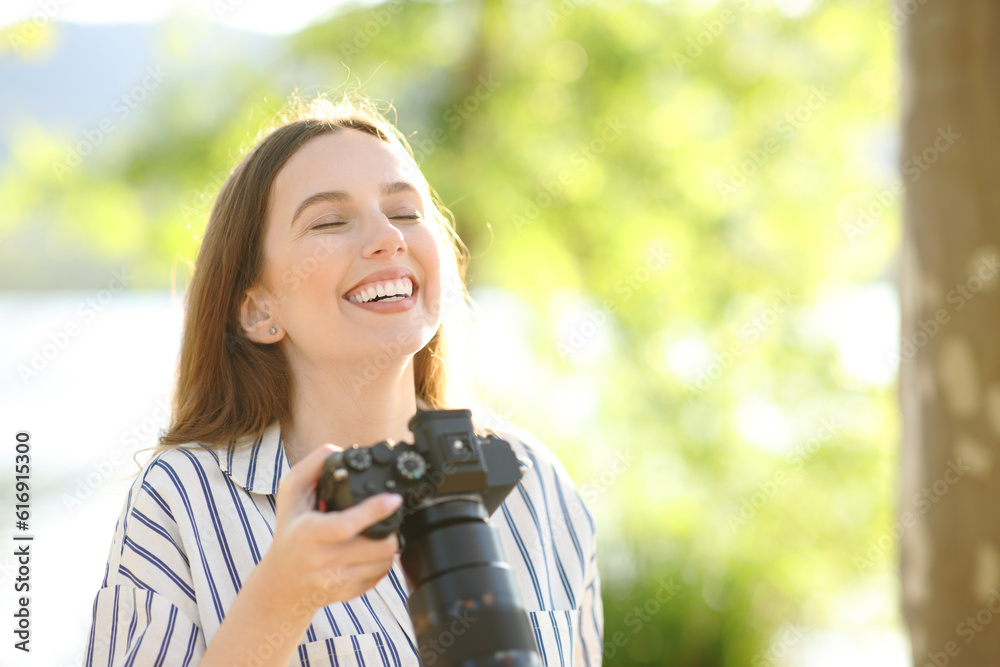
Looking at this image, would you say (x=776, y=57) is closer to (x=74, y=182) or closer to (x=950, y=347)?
(x=950, y=347)

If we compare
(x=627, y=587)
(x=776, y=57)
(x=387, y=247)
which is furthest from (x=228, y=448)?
(x=776, y=57)

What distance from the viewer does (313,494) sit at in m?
0.96

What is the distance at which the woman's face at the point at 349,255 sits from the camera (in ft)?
4.45

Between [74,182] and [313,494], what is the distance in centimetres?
390

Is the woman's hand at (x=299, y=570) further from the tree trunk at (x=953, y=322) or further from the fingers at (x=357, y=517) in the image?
the tree trunk at (x=953, y=322)

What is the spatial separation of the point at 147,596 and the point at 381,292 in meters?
0.55

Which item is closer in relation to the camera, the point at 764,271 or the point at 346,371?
the point at 346,371

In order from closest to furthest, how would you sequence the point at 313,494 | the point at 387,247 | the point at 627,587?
the point at 313,494
the point at 387,247
the point at 627,587

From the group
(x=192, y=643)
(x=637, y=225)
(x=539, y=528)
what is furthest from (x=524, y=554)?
(x=637, y=225)

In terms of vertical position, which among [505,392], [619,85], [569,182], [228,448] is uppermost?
[619,85]

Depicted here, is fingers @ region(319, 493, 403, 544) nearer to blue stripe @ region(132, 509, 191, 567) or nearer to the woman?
the woman

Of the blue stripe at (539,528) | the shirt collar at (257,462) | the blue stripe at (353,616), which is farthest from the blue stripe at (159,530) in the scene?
the blue stripe at (539,528)

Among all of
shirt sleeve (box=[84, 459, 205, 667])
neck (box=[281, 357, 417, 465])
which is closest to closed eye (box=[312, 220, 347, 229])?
neck (box=[281, 357, 417, 465])

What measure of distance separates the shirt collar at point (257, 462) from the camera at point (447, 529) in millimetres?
440
